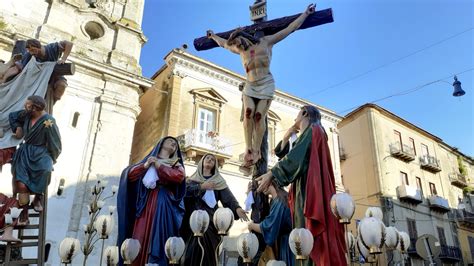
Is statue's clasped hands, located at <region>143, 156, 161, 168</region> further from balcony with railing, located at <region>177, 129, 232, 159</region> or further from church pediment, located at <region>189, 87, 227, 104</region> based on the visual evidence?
church pediment, located at <region>189, 87, 227, 104</region>

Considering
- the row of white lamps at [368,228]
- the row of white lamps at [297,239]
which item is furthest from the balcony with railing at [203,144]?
the row of white lamps at [368,228]

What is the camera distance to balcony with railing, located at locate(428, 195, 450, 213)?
23656 millimetres

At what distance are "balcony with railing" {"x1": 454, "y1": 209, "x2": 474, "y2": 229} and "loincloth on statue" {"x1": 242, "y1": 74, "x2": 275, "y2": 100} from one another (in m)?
26.4

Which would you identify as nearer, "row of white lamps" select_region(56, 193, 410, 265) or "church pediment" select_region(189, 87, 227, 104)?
"row of white lamps" select_region(56, 193, 410, 265)

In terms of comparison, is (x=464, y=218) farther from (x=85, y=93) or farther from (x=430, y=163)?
(x=85, y=93)

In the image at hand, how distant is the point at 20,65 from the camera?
5.04 m

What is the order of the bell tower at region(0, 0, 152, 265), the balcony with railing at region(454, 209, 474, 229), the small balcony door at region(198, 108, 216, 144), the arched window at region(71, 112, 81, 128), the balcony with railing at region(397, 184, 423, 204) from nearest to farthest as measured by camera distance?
the bell tower at region(0, 0, 152, 265) → the arched window at region(71, 112, 81, 128) → the small balcony door at region(198, 108, 216, 144) → the balcony with railing at region(397, 184, 423, 204) → the balcony with railing at region(454, 209, 474, 229)

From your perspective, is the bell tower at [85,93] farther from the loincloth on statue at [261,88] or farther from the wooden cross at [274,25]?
the loincloth on statue at [261,88]

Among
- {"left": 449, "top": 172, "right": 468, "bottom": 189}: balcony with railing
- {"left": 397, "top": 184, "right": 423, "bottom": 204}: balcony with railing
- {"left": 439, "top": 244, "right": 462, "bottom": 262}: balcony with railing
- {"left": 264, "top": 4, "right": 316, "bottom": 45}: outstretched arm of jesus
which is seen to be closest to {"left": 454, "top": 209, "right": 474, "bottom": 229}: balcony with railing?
{"left": 449, "top": 172, "right": 468, "bottom": 189}: balcony with railing

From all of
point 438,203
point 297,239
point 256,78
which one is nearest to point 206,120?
point 256,78

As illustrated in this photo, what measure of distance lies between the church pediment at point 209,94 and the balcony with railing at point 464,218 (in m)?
→ 19.0

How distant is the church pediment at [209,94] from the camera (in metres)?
16.5

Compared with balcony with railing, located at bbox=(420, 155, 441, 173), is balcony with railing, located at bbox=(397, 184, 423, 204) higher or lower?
lower

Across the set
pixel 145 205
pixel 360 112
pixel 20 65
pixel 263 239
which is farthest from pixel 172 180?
pixel 360 112
